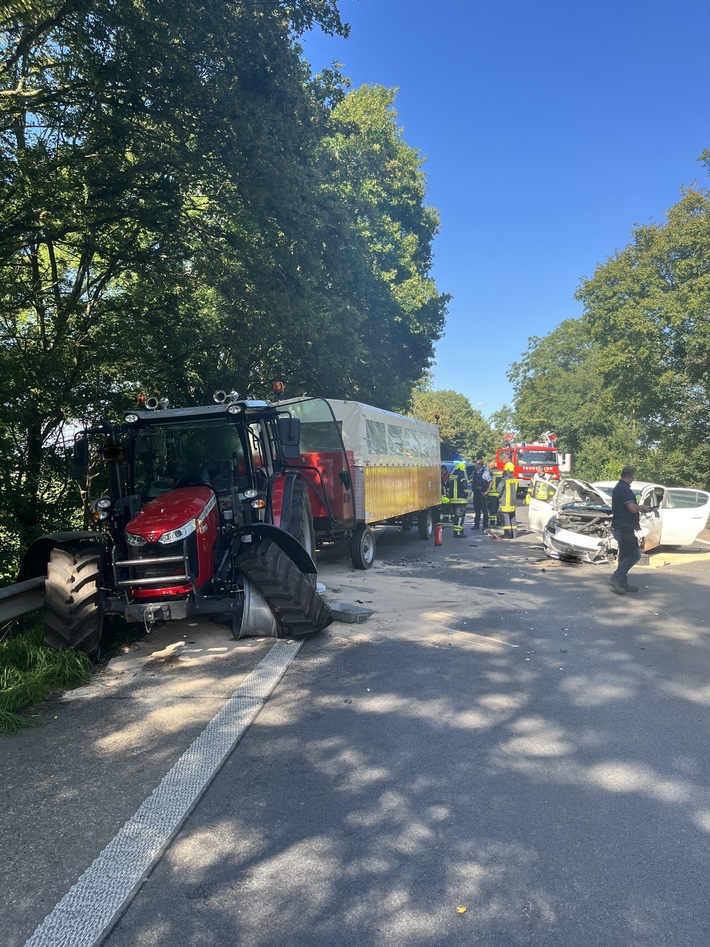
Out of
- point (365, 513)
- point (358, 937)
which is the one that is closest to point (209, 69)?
point (365, 513)

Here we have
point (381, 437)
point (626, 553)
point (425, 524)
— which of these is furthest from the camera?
point (425, 524)

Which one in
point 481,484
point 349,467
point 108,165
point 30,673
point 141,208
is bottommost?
point 30,673

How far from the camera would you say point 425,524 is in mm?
17047

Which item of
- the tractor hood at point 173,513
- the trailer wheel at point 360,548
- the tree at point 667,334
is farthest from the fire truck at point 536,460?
the tractor hood at point 173,513

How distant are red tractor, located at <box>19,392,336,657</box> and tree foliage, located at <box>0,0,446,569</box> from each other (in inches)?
85.1

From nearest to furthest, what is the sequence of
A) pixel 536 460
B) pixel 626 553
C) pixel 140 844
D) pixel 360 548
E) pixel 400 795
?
pixel 140 844
pixel 400 795
pixel 626 553
pixel 360 548
pixel 536 460

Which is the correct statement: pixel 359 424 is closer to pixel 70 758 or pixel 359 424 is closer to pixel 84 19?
pixel 84 19

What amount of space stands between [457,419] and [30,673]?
8176cm

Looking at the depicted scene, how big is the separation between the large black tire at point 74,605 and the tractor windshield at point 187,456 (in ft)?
3.55

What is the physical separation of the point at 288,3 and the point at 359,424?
19.8 feet

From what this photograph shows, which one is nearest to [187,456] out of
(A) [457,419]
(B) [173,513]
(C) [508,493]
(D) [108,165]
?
(B) [173,513]

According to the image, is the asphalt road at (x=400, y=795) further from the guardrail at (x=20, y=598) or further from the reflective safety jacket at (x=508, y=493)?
the reflective safety jacket at (x=508, y=493)

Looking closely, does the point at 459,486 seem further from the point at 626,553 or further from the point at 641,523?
the point at 626,553

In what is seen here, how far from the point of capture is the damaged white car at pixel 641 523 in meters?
12.0
